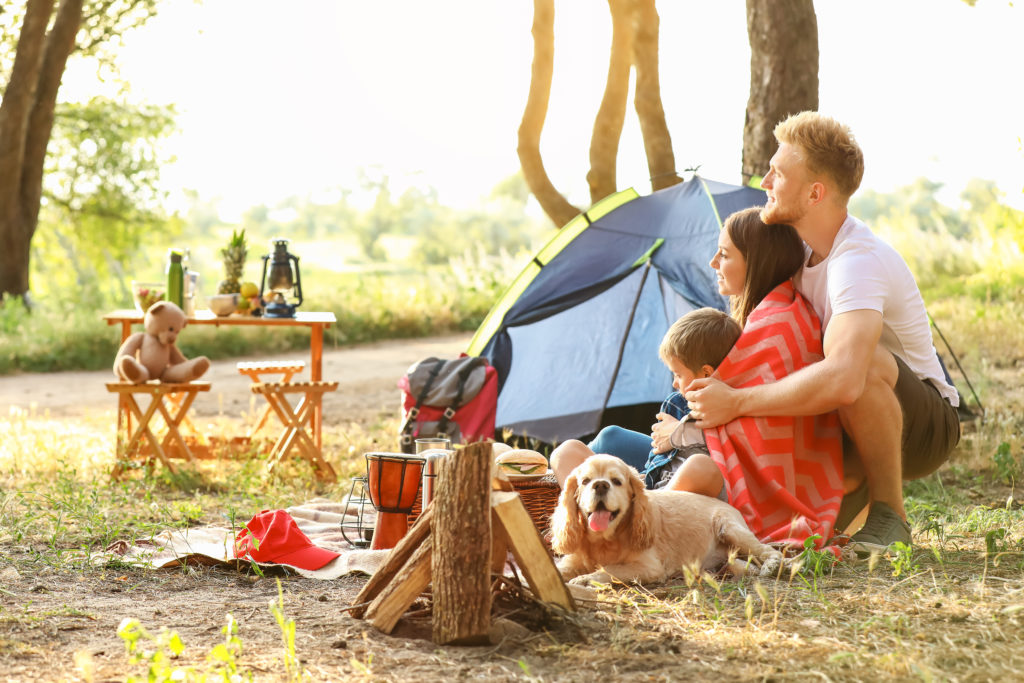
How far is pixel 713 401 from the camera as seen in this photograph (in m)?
3.29

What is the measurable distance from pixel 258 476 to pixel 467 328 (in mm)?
8158

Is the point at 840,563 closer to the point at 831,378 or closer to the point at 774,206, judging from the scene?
the point at 831,378

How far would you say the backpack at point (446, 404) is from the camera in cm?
556

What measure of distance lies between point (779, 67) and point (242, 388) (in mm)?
5881

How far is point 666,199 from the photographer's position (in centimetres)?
605

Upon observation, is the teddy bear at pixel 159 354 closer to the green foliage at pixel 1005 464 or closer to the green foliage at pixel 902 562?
the green foliage at pixel 902 562

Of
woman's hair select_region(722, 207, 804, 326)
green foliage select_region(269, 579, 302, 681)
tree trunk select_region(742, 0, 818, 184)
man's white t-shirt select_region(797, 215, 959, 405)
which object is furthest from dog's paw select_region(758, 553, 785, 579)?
tree trunk select_region(742, 0, 818, 184)

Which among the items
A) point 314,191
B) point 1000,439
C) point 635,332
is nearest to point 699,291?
point 635,332

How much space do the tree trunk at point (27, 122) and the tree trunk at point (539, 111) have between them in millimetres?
6204

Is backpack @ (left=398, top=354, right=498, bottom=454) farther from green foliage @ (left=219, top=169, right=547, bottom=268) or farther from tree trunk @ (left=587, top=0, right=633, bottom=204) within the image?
green foliage @ (left=219, top=169, right=547, bottom=268)

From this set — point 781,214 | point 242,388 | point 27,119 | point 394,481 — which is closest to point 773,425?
point 781,214

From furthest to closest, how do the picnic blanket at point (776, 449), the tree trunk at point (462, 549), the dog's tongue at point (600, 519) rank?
the picnic blanket at point (776, 449), the dog's tongue at point (600, 519), the tree trunk at point (462, 549)

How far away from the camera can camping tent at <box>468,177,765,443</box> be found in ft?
18.5

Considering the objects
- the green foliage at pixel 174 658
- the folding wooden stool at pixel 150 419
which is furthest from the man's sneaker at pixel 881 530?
the folding wooden stool at pixel 150 419
